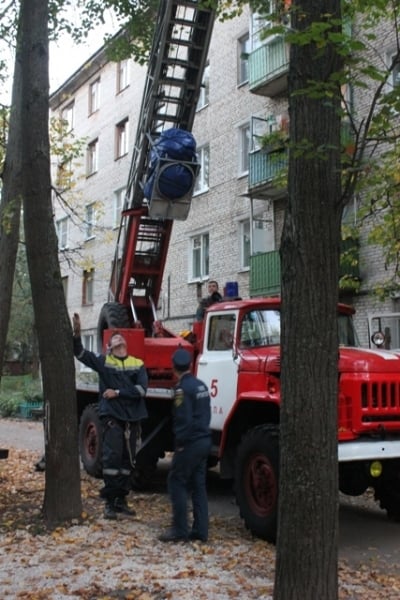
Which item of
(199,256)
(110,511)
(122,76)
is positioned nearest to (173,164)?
(110,511)

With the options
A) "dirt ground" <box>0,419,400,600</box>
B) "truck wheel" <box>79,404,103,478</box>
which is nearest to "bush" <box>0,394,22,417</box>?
"truck wheel" <box>79,404,103,478</box>

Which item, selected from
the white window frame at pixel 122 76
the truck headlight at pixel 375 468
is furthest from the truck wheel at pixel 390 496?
the white window frame at pixel 122 76

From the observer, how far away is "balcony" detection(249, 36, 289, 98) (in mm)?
20250

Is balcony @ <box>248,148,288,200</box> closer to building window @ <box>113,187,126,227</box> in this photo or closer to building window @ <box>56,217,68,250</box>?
building window @ <box>113,187,126,227</box>

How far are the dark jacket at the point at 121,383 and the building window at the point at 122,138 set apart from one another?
23552 millimetres

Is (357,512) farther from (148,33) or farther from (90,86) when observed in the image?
(90,86)

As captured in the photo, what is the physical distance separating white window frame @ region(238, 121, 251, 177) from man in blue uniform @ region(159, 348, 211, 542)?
1653 cm

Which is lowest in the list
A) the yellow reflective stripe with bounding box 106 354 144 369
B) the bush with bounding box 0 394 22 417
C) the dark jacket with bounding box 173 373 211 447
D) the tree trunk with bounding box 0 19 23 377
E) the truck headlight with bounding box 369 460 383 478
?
the bush with bounding box 0 394 22 417

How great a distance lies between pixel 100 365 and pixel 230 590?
3389 mm

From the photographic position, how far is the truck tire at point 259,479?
270 inches

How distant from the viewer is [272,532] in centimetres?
682

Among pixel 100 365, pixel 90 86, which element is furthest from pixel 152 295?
pixel 90 86

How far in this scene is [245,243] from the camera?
22469 mm

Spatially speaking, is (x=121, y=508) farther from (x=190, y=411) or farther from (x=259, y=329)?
(x=259, y=329)
